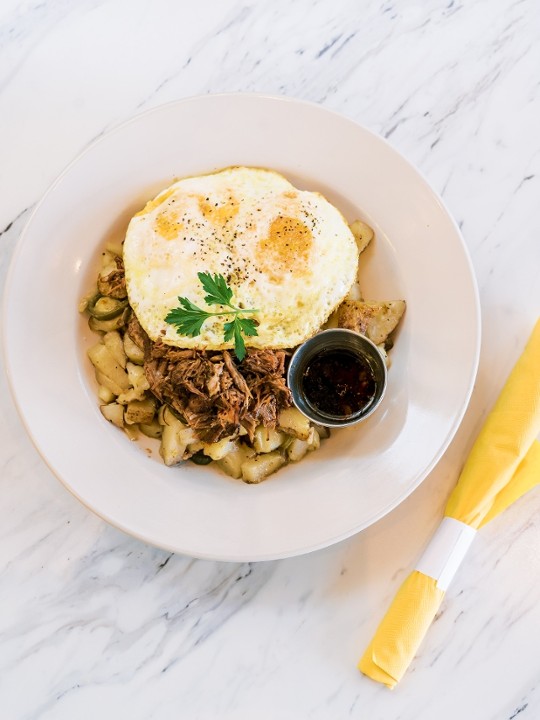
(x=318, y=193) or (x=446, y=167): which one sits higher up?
(x=318, y=193)

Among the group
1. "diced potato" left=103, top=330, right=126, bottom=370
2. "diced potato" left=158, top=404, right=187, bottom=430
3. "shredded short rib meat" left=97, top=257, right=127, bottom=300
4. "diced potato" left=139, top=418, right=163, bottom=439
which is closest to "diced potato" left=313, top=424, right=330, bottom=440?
"diced potato" left=158, top=404, right=187, bottom=430

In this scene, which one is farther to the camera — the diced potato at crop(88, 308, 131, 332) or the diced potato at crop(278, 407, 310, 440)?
the diced potato at crop(88, 308, 131, 332)

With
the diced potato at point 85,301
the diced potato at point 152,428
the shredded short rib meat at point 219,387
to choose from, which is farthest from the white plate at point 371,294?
the shredded short rib meat at point 219,387

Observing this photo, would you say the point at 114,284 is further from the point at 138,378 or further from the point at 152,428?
the point at 152,428

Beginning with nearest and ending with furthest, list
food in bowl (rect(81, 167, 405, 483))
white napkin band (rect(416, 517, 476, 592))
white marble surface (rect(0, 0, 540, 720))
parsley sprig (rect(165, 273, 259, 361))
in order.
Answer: parsley sprig (rect(165, 273, 259, 361))
food in bowl (rect(81, 167, 405, 483))
white napkin band (rect(416, 517, 476, 592))
white marble surface (rect(0, 0, 540, 720))

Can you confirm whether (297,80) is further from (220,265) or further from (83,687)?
(83,687)

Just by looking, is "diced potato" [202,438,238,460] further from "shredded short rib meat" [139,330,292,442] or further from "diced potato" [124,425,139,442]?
"diced potato" [124,425,139,442]

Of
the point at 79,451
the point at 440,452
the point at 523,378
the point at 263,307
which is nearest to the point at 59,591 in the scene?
the point at 79,451
